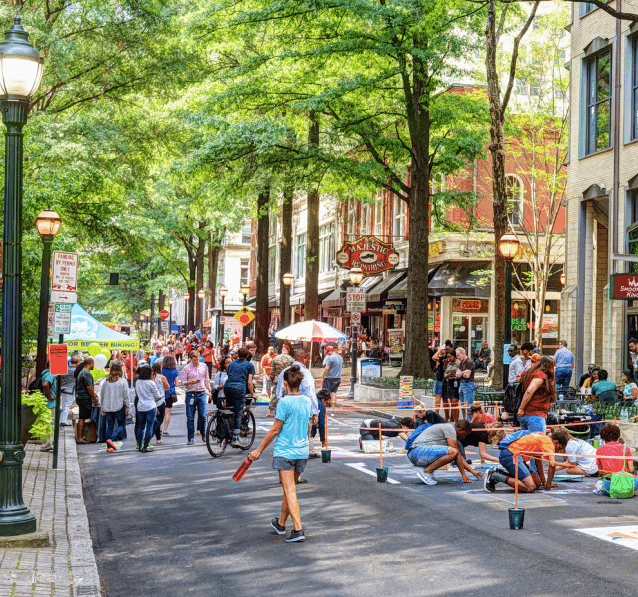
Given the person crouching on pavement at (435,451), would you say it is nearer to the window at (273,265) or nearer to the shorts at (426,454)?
the shorts at (426,454)

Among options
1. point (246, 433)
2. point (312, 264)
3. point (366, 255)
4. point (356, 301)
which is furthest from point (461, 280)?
point (246, 433)

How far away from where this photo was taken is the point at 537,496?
11.7 meters

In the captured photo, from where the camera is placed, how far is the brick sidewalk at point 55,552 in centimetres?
670

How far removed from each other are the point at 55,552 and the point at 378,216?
135 feet

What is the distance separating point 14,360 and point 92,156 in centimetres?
1872

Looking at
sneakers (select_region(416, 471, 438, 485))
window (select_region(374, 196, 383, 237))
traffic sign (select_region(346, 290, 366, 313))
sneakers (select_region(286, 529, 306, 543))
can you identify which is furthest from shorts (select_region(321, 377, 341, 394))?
window (select_region(374, 196, 383, 237))

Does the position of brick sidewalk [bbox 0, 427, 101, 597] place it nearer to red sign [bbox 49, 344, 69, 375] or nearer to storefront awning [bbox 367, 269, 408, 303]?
red sign [bbox 49, 344, 69, 375]

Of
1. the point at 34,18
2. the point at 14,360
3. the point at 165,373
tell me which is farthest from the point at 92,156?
the point at 14,360

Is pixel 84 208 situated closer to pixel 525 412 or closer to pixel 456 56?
pixel 456 56

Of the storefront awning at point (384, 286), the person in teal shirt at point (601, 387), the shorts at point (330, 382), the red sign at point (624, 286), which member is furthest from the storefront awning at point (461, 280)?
the person in teal shirt at point (601, 387)

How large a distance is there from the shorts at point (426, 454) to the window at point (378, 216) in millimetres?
34960

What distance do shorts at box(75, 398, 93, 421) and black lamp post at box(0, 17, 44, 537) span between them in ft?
30.6

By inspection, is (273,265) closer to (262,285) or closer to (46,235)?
(262,285)

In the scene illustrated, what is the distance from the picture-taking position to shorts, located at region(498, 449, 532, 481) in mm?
11664
